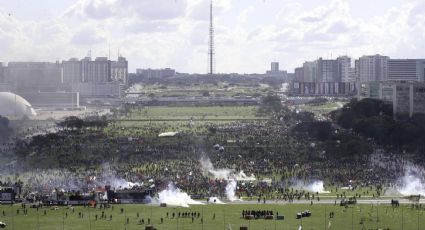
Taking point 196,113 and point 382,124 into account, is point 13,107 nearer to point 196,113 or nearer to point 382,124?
point 196,113

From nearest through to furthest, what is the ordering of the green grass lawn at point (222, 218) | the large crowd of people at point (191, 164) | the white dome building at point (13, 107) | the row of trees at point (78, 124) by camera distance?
the green grass lawn at point (222, 218)
the large crowd of people at point (191, 164)
the row of trees at point (78, 124)
the white dome building at point (13, 107)

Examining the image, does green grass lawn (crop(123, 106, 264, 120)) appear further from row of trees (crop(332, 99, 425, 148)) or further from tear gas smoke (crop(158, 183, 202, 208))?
tear gas smoke (crop(158, 183, 202, 208))

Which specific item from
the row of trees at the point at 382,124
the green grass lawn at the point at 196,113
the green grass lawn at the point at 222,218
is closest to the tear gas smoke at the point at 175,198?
the green grass lawn at the point at 222,218

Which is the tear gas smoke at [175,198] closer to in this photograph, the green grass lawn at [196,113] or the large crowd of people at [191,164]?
the large crowd of people at [191,164]

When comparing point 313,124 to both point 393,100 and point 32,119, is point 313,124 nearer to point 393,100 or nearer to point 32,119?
point 393,100

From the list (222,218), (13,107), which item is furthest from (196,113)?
(222,218)
